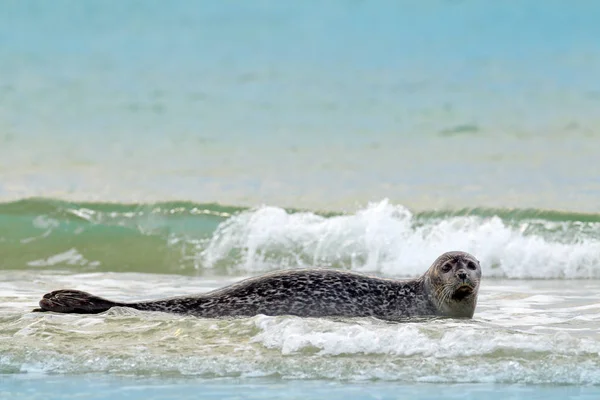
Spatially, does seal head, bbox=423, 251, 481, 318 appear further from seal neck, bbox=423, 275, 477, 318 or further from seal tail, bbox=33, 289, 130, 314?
seal tail, bbox=33, 289, 130, 314

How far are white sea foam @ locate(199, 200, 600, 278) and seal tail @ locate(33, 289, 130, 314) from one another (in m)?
8.30

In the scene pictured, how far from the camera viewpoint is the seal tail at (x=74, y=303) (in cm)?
872

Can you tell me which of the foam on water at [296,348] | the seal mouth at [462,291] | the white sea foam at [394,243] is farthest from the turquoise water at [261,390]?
the white sea foam at [394,243]

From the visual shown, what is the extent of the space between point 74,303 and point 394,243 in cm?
973

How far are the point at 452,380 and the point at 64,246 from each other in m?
15.1

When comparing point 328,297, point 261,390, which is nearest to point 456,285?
point 328,297

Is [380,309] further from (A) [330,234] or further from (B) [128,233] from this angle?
(B) [128,233]

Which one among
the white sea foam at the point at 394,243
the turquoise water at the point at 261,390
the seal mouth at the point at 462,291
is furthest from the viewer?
the white sea foam at the point at 394,243

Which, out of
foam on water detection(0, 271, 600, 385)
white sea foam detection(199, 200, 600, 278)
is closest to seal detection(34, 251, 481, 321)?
foam on water detection(0, 271, 600, 385)

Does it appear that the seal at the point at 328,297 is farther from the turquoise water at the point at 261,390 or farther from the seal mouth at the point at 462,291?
the turquoise water at the point at 261,390

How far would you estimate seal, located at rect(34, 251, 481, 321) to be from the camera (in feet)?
28.8

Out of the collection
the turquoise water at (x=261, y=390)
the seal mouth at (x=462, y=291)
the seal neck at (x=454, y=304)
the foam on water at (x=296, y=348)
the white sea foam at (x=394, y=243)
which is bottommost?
the turquoise water at (x=261, y=390)

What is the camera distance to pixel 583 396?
5.84 metres

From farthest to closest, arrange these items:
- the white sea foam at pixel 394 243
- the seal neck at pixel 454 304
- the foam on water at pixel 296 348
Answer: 1. the white sea foam at pixel 394 243
2. the seal neck at pixel 454 304
3. the foam on water at pixel 296 348
